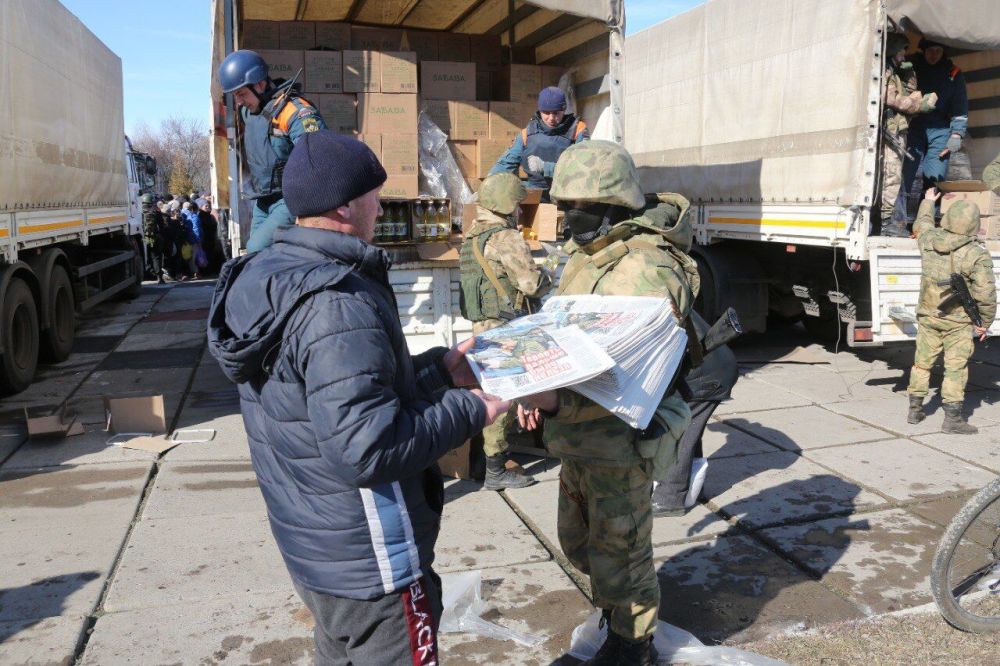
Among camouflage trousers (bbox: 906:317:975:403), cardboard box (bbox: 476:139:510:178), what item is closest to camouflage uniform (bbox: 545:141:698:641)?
camouflage trousers (bbox: 906:317:975:403)

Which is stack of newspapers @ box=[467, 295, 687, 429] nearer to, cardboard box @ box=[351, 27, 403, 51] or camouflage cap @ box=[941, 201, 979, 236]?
camouflage cap @ box=[941, 201, 979, 236]

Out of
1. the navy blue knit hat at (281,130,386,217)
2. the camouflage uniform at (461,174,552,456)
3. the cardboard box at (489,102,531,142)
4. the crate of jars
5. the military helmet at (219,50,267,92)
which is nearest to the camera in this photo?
the navy blue knit hat at (281,130,386,217)

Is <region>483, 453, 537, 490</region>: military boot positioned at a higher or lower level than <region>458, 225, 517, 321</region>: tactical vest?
lower

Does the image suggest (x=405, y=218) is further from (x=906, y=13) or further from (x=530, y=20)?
(x=906, y=13)

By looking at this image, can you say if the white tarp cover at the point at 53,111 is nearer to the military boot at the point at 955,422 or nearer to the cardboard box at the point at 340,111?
the cardboard box at the point at 340,111

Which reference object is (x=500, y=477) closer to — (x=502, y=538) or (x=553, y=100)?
(x=502, y=538)

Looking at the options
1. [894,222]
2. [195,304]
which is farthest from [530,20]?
[195,304]

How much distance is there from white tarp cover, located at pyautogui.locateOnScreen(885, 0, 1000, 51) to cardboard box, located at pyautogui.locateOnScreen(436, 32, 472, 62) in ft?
13.2

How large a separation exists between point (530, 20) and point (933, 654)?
638cm

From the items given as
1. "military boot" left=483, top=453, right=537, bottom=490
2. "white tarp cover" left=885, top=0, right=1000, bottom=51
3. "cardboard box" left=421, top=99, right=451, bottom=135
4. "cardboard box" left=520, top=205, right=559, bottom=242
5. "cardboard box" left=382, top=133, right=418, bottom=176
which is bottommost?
"military boot" left=483, top=453, right=537, bottom=490

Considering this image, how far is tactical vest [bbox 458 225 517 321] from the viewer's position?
4844 mm

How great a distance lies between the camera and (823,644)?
322 centimetres

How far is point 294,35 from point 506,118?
2.19 metres

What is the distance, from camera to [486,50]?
28.5ft
